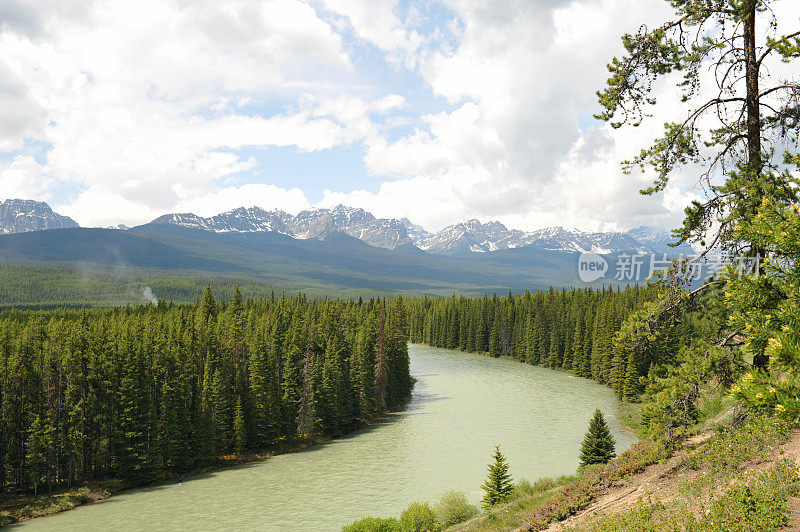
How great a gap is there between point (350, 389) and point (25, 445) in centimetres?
3906

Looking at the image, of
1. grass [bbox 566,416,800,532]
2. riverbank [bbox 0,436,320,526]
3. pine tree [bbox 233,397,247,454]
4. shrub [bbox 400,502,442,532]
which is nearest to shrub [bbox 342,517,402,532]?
shrub [bbox 400,502,442,532]

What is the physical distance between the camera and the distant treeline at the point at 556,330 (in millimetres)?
88062

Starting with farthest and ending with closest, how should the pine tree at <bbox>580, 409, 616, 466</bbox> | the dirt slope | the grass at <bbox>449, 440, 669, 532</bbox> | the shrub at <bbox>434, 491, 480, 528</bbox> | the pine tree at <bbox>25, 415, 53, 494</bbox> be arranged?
the pine tree at <bbox>25, 415, 53, 494</bbox> → the pine tree at <bbox>580, 409, 616, 466</bbox> → the shrub at <bbox>434, 491, 480, 528</bbox> → the grass at <bbox>449, 440, 669, 532</bbox> → the dirt slope

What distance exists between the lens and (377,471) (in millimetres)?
50844

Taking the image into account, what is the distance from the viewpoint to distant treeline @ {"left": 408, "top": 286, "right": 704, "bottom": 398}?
88.1m

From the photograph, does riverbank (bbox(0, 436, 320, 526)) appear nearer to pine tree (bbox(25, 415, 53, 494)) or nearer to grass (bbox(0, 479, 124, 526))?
grass (bbox(0, 479, 124, 526))

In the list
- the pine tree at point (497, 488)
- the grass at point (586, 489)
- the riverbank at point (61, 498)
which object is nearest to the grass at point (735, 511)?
the grass at point (586, 489)

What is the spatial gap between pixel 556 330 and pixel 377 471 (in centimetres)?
8859

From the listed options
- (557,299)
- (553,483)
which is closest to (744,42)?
(553,483)

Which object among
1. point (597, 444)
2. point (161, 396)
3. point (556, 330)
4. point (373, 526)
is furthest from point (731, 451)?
point (556, 330)

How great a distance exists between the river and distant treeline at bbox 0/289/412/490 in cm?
439

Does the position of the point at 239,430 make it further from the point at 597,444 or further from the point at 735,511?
the point at 735,511

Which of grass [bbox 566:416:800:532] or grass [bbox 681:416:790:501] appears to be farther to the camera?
grass [bbox 681:416:790:501]

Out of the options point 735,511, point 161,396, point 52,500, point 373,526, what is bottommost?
point 52,500
